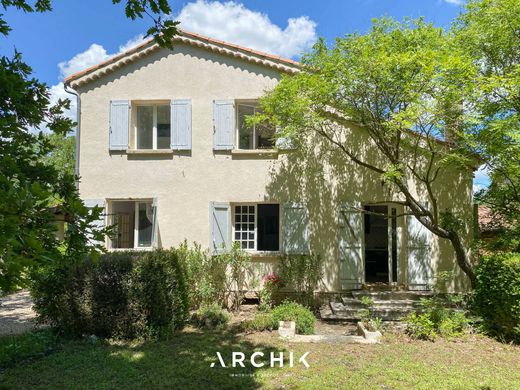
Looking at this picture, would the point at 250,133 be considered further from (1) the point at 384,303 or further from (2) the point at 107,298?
(2) the point at 107,298

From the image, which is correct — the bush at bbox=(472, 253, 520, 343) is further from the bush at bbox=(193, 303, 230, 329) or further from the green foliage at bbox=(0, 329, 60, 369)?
the green foliage at bbox=(0, 329, 60, 369)

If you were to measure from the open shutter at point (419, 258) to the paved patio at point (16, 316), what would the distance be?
30.5 ft

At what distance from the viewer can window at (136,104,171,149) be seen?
36.4 ft

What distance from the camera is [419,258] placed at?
9.95m

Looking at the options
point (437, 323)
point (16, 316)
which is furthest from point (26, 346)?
point (437, 323)

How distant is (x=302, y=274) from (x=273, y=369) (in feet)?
14.0

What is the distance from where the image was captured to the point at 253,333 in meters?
7.87

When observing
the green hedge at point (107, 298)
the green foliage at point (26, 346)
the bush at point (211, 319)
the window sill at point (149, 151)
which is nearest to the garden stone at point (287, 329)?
the bush at point (211, 319)

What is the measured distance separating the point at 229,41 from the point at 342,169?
194 inches

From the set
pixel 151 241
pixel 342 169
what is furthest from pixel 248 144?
pixel 151 241

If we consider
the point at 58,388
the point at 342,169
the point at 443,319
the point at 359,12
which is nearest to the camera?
the point at 58,388

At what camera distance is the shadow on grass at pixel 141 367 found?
520 centimetres

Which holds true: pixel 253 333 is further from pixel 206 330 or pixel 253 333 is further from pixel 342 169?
pixel 342 169

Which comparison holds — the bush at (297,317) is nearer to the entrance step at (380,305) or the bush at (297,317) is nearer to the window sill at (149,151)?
the entrance step at (380,305)
